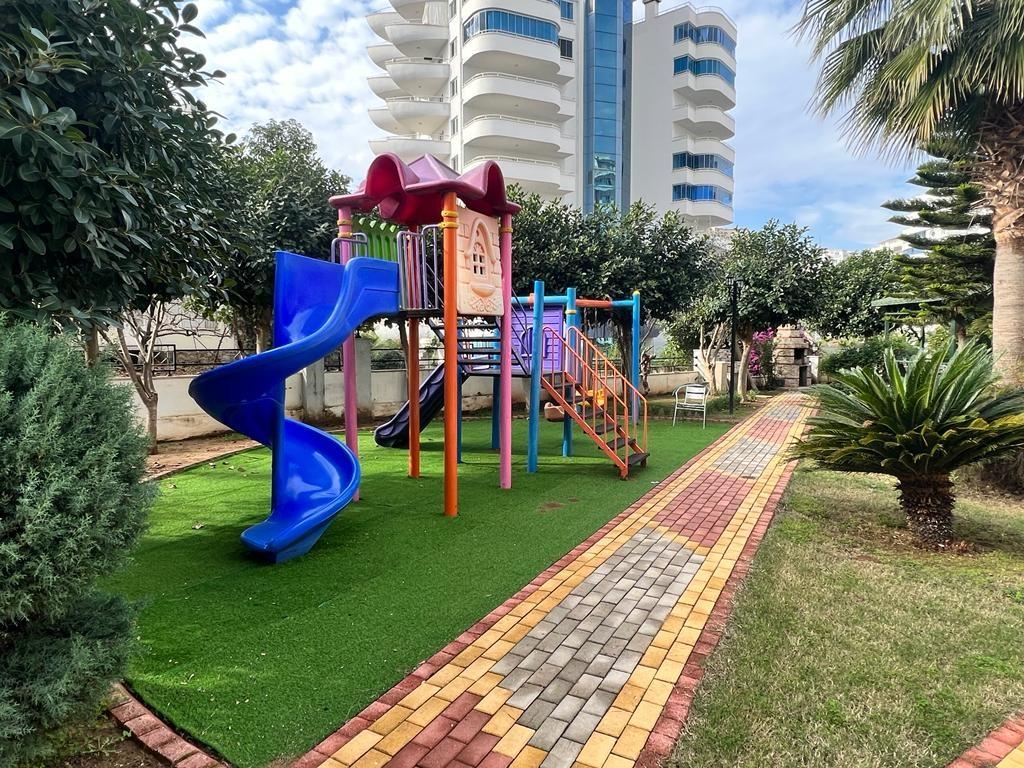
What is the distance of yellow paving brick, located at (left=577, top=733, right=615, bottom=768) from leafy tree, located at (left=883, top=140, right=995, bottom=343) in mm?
13901

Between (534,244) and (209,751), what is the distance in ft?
39.3

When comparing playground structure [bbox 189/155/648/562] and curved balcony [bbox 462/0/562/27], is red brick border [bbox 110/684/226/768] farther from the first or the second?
curved balcony [bbox 462/0/562/27]

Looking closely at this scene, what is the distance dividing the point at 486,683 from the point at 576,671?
1.52 feet

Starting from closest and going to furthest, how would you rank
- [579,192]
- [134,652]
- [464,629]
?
[134,652]
[464,629]
[579,192]

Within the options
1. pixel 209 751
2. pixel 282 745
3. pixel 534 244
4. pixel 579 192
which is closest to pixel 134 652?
pixel 209 751

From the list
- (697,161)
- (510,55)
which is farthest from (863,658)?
(697,161)

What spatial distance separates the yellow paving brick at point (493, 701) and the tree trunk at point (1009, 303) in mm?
6893

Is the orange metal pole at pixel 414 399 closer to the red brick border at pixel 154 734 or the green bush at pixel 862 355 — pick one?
the red brick border at pixel 154 734

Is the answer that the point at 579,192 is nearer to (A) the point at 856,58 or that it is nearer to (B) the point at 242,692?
(A) the point at 856,58

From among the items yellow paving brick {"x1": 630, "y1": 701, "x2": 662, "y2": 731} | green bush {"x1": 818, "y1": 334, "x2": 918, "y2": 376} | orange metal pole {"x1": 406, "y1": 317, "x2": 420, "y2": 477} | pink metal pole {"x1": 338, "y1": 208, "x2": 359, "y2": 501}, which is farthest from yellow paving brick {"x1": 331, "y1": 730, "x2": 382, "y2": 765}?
green bush {"x1": 818, "y1": 334, "x2": 918, "y2": 376}

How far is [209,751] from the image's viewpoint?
→ 2.36 metres

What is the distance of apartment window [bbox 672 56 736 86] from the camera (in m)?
47.3

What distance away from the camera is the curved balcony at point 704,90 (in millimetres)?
47156

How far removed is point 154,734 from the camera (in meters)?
2.45
